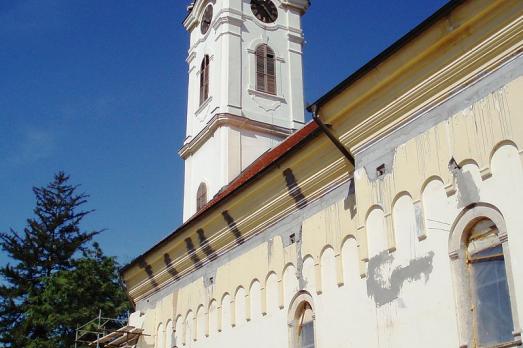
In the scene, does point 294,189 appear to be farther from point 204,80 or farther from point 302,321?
point 204,80

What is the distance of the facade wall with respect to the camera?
31.9 feet

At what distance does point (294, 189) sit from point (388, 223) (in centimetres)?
370

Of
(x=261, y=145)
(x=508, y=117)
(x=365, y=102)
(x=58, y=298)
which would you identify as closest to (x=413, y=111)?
(x=365, y=102)

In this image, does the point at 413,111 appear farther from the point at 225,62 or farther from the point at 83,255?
the point at 83,255

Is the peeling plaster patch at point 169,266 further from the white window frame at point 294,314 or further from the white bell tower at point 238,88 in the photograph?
the white bell tower at point 238,88

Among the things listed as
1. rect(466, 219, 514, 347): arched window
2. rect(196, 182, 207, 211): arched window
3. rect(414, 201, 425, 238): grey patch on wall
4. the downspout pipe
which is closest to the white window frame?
the downspout pipe

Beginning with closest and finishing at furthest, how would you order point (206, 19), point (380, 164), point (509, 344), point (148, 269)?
point (509, 344)
point (380, 164)
point (148, 269)
point (206, 19)

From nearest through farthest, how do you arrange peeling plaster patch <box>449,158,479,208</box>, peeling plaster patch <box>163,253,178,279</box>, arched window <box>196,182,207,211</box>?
peeling plaster patch <box>449,158,479,208</box>
peeling plaster patch <box>163,253,178,279</box>
arched window <box>196,182,207,211</box>

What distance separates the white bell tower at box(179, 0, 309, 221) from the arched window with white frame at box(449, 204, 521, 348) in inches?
628

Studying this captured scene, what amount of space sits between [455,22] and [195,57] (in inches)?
827

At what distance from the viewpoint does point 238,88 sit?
2720 centimetres

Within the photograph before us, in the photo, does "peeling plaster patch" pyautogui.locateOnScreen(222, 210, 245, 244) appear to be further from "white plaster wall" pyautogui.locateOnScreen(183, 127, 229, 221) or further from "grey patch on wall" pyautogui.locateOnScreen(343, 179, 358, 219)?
"white plaster wall" pyautogui.locateOnScreen(183, 127, 229, 221)

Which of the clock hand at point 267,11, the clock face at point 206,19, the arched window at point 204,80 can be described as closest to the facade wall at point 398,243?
the arched window at point 204,80

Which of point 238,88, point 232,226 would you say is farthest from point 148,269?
point 238,88
